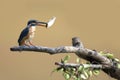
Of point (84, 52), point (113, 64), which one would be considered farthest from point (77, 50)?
point (113, 64)

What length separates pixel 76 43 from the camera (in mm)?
2023

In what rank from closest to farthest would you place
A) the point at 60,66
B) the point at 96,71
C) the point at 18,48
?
the point at 18,48
the point at 60,66
the point at 96,71

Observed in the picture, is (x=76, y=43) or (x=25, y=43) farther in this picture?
(x=76, y=43)

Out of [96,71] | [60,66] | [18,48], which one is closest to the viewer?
[18,48]

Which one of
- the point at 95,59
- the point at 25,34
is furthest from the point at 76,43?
the point at 25,34

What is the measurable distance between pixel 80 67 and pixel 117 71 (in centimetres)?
20

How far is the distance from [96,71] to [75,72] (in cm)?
10

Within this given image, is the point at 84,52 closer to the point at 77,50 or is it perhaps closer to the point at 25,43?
the point at 77,50

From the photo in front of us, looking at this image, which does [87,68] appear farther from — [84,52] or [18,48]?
[18,48]

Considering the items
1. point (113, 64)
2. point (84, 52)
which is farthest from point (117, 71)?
point (84, 52)

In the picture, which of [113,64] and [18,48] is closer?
[18,48]

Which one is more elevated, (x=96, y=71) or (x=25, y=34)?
(x=25, y=34)

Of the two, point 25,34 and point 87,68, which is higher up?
point 25,34

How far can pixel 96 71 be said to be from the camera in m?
1.97
